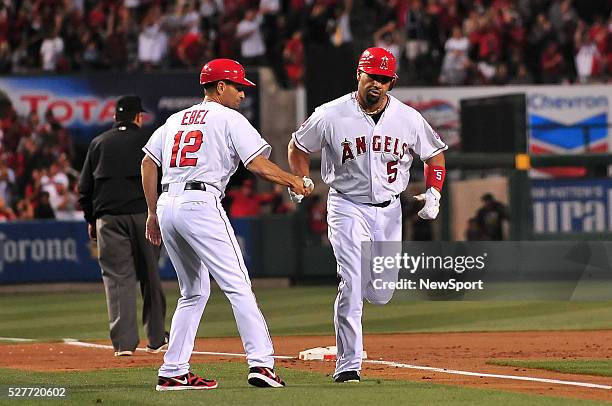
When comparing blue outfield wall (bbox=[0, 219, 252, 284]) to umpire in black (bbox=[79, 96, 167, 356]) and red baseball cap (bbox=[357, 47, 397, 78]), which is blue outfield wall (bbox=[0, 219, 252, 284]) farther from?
red baseball cap (bbox=[357, 47, 397, 78])

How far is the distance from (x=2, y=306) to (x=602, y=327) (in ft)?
26.0

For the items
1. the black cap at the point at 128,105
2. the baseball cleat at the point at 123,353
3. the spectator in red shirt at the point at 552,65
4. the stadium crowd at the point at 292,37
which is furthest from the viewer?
the spectator in red shirt at the point at 552,65

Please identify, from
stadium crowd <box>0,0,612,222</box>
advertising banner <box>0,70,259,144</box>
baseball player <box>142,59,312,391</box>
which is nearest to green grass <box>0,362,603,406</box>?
baseball player <box>142,59,312,391</box>

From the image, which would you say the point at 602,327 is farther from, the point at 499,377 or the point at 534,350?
the point at 499,377

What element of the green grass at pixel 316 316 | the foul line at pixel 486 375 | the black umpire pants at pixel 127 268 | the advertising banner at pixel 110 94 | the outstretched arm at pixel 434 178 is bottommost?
the green grass at pixel 316 316

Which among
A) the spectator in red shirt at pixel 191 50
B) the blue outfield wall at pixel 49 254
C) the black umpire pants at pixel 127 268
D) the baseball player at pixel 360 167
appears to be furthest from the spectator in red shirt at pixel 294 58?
the baseball player at pixel 360 167

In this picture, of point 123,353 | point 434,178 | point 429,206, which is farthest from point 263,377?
point 123,353

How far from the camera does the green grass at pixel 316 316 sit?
44.6 ft

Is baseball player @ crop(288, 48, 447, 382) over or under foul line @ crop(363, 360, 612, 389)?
over

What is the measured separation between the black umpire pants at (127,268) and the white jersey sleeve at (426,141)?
2.95 meters

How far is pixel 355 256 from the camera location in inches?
340

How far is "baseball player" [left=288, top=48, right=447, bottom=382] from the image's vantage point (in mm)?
8594

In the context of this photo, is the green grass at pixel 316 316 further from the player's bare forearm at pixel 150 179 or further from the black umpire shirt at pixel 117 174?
the player's bare forearm at pixel 150 179

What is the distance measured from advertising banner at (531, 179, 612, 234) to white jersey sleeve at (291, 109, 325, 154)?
10.4 meters
